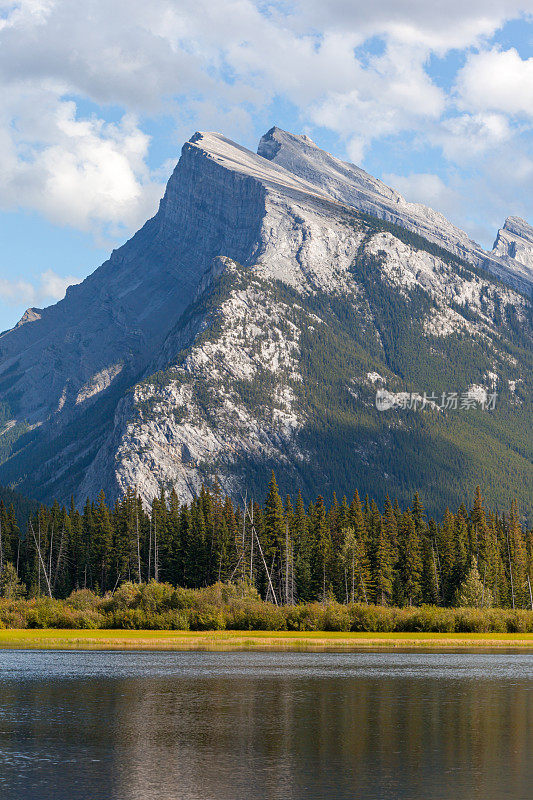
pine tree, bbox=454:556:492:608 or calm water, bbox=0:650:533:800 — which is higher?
pine tree, bbox=454:556:492:608

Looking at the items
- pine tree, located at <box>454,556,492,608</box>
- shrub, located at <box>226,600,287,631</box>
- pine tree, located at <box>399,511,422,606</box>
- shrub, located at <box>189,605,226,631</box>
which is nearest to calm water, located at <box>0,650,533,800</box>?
shrub, located at <box>189,605,226,631</box>

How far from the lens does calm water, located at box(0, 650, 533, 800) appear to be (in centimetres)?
4447

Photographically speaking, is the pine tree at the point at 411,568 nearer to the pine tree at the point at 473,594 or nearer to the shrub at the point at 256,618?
the pine tree at the point at 473,594

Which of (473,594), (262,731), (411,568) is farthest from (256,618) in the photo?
(262,731)

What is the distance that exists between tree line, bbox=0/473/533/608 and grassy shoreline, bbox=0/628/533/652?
2989 centimetres

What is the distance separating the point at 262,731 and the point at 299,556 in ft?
386

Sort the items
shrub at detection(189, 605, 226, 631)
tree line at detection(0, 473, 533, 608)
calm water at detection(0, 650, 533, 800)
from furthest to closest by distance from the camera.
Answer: tree line at detection(0, 473, 533, 608) → shrub at detection(189, 605, 226, 631) → calm water at detection(0, 650, 533, 800)

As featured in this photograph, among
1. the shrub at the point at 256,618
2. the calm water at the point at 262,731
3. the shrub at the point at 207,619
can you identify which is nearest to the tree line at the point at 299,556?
the shrub at the point at 256,618

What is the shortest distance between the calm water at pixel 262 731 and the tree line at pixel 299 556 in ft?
251

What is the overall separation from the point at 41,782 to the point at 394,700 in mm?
33878

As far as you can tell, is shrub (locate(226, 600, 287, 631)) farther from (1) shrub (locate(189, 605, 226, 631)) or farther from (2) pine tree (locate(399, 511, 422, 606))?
(2) pine tree (locate(399, 511, 422, 606))

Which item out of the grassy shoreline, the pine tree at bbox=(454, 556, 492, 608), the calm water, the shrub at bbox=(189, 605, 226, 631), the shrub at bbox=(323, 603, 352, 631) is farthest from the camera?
the pine tree at bbox=(454, 556, 492, 608)

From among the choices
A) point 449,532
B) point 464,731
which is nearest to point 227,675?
point 464,731

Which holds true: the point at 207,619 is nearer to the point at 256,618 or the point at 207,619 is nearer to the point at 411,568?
the point at 256,618
